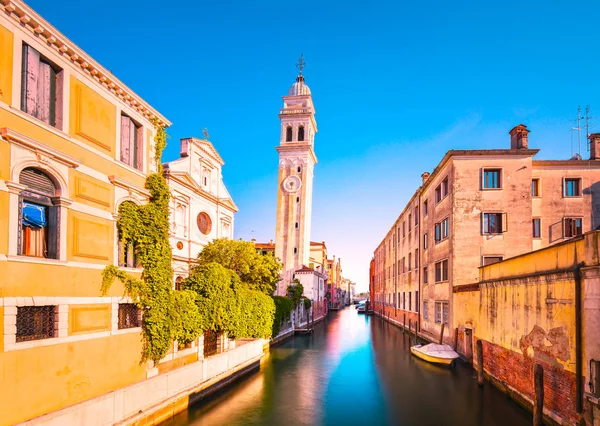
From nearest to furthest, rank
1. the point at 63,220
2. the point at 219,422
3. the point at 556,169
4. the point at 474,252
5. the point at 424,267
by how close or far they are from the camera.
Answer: the point at 63,220
the point at 219,422
the point at 474,252
the point at 556,169
the point at 424,267

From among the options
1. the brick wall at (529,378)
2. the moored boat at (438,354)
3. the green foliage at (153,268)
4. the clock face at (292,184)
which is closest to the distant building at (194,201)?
the green foliage at (153,268)

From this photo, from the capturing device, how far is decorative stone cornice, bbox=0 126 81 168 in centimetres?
883

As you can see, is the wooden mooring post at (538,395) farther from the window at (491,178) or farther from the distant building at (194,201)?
the distant building at (194,201)

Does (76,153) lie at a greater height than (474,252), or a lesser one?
greater

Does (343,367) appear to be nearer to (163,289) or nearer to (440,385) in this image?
(440,385)

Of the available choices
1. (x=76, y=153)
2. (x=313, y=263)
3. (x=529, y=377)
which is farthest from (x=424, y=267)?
(x=313, y=263)

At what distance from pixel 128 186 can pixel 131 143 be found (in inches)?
65.4

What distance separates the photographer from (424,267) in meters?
30.8

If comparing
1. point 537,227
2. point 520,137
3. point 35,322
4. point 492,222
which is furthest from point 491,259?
point 35,322

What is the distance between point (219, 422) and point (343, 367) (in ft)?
37.3

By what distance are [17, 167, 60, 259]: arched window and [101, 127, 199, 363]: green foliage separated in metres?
2.19

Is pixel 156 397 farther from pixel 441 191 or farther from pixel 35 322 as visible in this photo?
pixel 441 191

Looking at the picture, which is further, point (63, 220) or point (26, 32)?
point (63, 220)

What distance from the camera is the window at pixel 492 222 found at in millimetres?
22484
